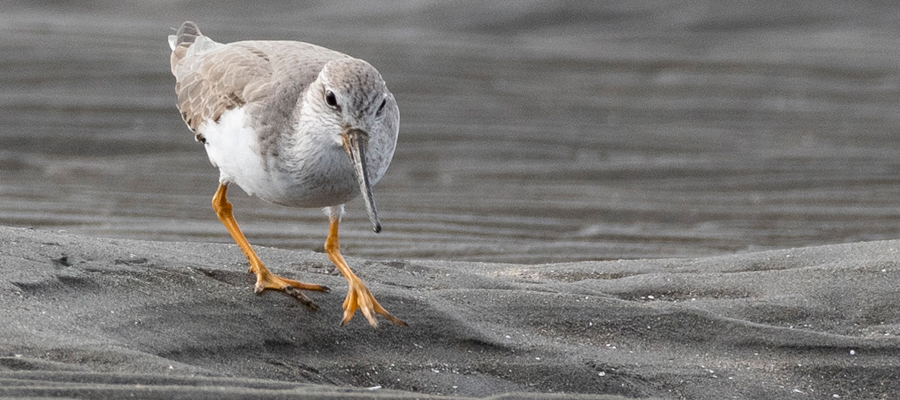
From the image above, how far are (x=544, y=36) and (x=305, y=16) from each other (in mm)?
3428

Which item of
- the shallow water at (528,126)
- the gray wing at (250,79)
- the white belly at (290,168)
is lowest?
the shallow water at (528,126)

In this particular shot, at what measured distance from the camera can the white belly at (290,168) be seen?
4398 millimetres

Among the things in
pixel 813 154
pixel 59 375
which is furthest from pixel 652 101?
pixel 59 375

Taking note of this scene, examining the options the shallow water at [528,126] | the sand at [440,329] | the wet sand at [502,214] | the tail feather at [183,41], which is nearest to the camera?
the sand at [440,329]

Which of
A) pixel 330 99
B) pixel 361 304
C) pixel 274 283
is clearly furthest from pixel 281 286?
pixel 330 99

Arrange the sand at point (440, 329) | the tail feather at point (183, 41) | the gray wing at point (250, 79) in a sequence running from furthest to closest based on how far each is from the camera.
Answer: the tail feather at point (183, 41)
the gray wing at point (250, 79)
the sand at point (440, 329)

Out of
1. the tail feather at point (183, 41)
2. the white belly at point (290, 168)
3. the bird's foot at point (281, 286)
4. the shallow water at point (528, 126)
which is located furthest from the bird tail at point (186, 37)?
the bird's foot at point (281, 286)

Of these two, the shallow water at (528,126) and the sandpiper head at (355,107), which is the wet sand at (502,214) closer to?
the shallow water at (528,126)

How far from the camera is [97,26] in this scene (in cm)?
1484

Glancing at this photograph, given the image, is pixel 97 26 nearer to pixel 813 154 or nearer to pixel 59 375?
pixel 813 154

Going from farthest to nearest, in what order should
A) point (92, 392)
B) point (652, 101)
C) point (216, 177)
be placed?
1. point (652, 101)
2. point (216, 177)
3. point (92, 392)

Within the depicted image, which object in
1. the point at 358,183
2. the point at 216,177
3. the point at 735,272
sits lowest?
the point at 216,177

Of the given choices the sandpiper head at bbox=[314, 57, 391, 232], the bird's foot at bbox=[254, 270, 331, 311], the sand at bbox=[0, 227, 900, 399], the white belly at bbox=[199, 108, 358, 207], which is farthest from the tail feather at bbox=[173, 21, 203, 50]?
the sandpiper head at bbox=[314, 57, 391, 232]

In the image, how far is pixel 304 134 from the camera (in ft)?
14.5
